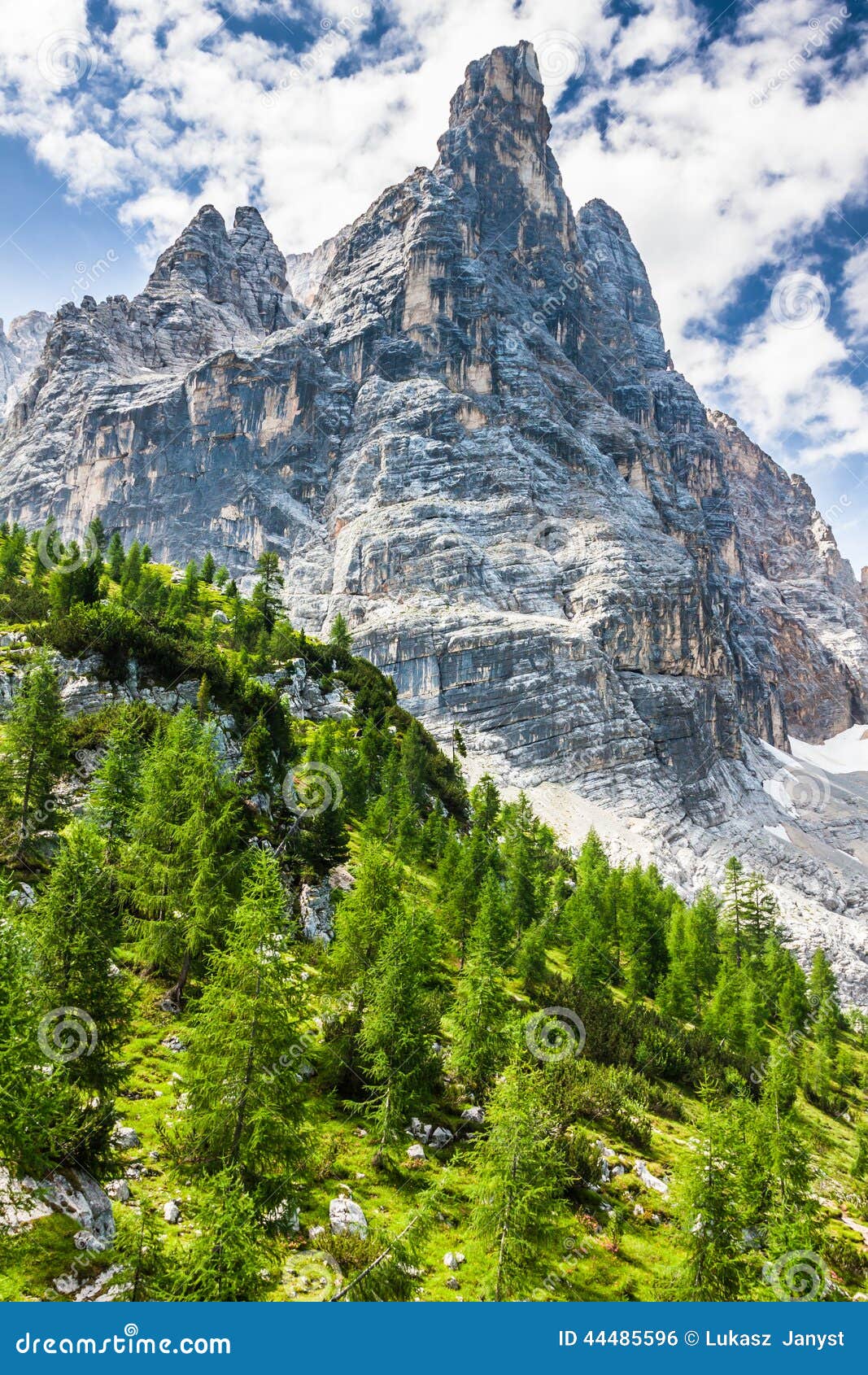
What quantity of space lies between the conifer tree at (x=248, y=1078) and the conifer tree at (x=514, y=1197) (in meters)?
4.60

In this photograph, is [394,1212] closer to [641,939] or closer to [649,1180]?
[649,1180]

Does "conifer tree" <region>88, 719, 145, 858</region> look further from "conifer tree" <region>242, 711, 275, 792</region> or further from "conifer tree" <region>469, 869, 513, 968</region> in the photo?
"conifer tree" <region>469, 869, 513, 968</region>

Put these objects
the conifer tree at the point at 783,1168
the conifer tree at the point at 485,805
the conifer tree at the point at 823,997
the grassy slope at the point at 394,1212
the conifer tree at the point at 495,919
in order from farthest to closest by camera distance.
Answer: the conifer tree at the point at 485,805, the conifer tree at the point at 823,997, the conifer tree at the point at 495,919, the conifer tree at the point at 783,1168, the grassy slope at the point at 394,1212

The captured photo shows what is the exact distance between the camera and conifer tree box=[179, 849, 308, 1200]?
15.1m

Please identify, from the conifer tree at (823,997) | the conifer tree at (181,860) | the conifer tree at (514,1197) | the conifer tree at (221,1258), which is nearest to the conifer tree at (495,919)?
the conifer tree at (181,860)

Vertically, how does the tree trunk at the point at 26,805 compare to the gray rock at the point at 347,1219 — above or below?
above

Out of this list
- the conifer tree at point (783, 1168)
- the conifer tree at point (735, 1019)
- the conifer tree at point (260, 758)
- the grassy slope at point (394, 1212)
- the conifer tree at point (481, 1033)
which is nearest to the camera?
the grassy slope at point (394, 1212)

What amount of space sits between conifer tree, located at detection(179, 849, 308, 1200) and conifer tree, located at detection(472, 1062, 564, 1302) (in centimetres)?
460

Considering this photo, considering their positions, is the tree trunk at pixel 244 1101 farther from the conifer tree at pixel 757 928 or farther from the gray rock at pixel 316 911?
the conifer tree at pixel 757 928

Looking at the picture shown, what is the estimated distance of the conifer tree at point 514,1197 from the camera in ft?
53.2

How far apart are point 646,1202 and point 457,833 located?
44888mm

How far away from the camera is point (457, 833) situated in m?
68.2

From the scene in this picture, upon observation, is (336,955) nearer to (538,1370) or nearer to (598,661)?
(538,1370)

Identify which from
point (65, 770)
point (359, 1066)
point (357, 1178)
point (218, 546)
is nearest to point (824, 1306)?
point (357, 1178)
